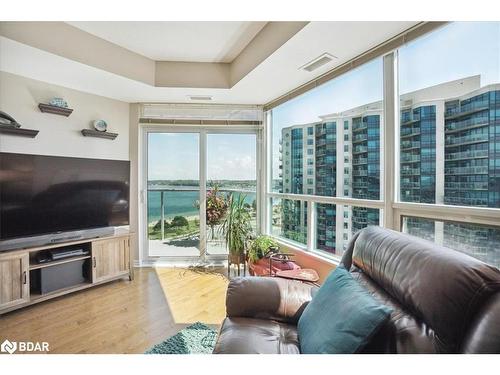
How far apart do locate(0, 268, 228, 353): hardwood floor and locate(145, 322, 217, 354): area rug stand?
0.29 ft

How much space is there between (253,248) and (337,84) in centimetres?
201

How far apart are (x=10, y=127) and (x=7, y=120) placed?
0.08 metres

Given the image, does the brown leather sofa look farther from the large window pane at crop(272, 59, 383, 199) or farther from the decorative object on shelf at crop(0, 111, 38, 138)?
the decorative object on shelf at crop(0, 111, 38, 138)

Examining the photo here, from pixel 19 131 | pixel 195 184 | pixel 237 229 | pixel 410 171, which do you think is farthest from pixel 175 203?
pixel 410 171

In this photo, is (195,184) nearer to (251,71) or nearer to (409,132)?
(251,71)

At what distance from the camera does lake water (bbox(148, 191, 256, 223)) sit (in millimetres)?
3748

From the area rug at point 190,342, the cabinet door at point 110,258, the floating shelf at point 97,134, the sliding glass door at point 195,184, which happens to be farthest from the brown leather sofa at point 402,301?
the floating shelf at point 97,134

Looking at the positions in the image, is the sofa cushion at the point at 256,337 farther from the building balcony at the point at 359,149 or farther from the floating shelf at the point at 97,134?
the floating shelf at the point at 97,134

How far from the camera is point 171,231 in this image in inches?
151

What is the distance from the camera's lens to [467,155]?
166cm

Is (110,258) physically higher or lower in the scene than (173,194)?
lower

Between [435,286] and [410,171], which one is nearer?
[435,286]
